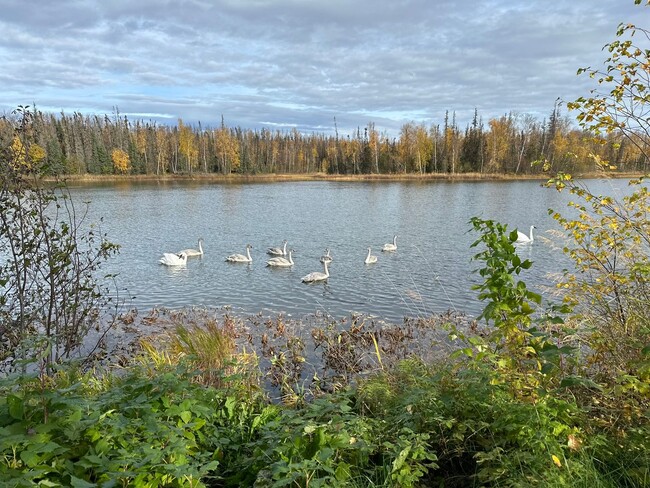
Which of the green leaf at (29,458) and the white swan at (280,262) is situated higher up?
the green leaf at (29,458)

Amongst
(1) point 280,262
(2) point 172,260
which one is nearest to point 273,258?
(1) point 280,262

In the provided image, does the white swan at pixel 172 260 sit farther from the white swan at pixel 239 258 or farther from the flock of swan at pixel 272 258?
the white swan at pixel 239 258

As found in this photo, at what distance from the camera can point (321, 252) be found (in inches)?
737

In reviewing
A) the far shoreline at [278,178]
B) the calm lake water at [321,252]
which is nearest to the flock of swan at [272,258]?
the calm lake water at [321,252]

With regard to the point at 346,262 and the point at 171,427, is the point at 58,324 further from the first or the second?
the point at 346,262

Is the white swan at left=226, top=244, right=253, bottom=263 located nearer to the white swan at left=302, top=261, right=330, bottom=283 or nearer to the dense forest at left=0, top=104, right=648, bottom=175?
the white swan at left=302, top=261, right=330, bottom=283

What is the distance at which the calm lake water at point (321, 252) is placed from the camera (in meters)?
11.9

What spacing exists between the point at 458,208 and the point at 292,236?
1422cm

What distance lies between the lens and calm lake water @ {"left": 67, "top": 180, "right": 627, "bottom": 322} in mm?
11930

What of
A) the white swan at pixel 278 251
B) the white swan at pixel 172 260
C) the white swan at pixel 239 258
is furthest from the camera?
the white swan at pixel 278 251

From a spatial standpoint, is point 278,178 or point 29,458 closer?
point 29,458

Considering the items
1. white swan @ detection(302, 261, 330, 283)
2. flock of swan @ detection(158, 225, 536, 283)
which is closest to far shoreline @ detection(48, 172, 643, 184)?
flock of swan @ detection(158, 225, 536, 283)

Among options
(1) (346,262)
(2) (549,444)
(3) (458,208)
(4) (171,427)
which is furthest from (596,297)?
(3) (458,208)

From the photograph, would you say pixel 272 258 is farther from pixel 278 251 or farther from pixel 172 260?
pixel 172 260
